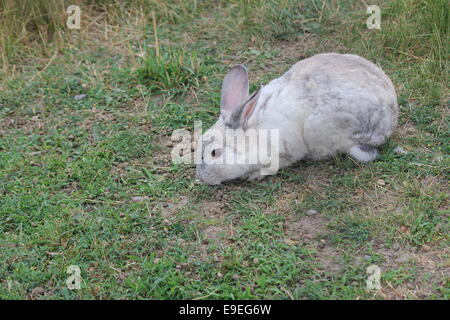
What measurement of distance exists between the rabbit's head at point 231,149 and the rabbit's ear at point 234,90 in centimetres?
17

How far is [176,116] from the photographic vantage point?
217 inches

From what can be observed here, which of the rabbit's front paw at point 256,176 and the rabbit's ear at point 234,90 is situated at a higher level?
the rabbit's ear at point 234,90

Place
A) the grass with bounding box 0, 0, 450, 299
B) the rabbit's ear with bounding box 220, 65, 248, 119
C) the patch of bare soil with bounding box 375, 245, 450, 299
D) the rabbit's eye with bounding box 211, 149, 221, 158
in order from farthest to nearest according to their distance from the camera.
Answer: the rabbit's ear with bounding box 220, 65, 248, 119 → the rabbit's eye with bounding box 211, 149, 221, 158 → the grass with bounding box 0, 0, 450, 299 → the patch of bare soil with bounding box 375, 245, 450, 299

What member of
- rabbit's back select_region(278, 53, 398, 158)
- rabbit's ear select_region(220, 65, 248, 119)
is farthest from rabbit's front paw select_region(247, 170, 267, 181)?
rabbit's ear select_region(220, 65, 248, 119)

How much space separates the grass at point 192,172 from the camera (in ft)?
12.9

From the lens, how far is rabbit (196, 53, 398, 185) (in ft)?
15.2

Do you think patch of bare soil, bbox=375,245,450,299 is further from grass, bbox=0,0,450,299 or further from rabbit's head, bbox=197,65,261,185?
rabbit's head, bbox=197,65,261,185

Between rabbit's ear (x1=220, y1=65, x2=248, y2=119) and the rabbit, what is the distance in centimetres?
17

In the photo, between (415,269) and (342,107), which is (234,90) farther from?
(415,269)

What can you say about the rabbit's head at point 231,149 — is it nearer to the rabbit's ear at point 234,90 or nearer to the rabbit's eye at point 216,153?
the rabbit's eye at point 216,153

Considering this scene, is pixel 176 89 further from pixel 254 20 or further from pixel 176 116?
pixel 254 20

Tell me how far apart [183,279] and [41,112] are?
261cm

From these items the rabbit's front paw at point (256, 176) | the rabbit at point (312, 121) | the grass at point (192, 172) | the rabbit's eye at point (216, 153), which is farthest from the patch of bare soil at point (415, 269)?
the rabbit's eye at point (216, 153)
